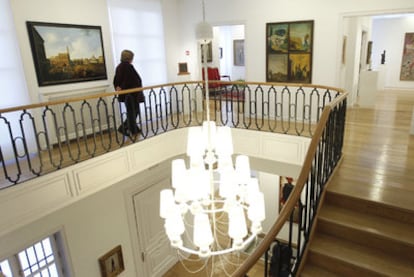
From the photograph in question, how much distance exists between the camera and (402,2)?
5.52 metres

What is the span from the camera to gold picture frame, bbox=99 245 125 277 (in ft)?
17.9

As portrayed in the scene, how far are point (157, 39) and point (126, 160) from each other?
3.72 m

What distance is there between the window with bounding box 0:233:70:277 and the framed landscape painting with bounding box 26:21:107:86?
275cm

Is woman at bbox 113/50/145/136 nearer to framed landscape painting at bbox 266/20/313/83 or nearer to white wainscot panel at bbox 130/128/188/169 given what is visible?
white wainscot panel at bbox 130/128/188/169

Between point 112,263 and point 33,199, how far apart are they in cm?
230

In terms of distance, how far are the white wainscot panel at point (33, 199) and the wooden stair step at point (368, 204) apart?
11.6 feet

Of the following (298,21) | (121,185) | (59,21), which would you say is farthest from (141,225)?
(298,21)

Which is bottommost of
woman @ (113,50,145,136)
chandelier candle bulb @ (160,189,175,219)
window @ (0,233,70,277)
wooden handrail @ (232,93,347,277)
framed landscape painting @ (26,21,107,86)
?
window @ (0,233,70,277)

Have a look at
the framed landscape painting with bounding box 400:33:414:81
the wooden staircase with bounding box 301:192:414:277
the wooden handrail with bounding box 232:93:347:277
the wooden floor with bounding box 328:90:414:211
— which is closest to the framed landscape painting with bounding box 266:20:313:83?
the wooden floor with bounding box 328:90:414:211

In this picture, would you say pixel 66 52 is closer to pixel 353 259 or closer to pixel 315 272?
pixel 315 272

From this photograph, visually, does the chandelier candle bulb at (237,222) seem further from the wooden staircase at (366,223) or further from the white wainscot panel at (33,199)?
the white wainscot panel at (33,199)

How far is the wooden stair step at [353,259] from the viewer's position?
2623mm

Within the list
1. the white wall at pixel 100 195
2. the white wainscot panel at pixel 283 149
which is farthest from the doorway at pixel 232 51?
the white wainscot panel at pixel 283 149

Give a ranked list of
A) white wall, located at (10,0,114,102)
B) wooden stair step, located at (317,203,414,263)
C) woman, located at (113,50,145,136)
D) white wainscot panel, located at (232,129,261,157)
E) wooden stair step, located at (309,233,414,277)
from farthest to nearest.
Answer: white wainscot panel, located at (232,129,261,157)
woman, located at (113,50,145,136)
white wall, located at (10,0,114,102)
wooden stair step, located at (317,203,414,263)
wooden stair step, located at (309,233,414,277)
